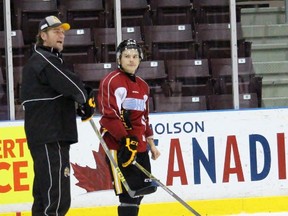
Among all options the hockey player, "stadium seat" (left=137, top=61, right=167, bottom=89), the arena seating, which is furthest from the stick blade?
"stadium seat" (left=137, top=61, right=167, bottom=89)

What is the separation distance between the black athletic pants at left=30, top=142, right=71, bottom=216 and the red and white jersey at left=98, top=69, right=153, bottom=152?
388 millimetres

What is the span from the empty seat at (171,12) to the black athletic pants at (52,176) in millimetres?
2605

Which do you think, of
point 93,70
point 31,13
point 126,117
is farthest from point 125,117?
point 31,13

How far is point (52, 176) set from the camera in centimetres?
453

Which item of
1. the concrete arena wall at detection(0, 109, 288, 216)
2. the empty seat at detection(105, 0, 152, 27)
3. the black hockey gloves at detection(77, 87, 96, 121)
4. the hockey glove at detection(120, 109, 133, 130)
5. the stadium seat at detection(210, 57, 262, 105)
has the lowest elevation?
the concrete arena wall at detection(0, 109, 288, 216)

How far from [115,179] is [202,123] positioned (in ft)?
5.47

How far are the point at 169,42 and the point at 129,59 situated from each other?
2.03 meters

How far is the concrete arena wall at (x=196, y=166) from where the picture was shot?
20.5 ft

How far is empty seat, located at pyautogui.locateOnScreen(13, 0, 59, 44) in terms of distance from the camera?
6656mm

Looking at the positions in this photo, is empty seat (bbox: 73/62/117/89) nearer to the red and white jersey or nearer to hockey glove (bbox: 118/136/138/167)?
the red and white jersey

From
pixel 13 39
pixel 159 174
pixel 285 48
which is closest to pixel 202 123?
pixel 159 174

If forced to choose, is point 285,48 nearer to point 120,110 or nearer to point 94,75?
point 94,75

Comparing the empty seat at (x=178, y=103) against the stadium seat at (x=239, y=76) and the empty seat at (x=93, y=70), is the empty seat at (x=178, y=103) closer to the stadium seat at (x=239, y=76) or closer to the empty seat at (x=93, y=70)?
the stadium seat at (x=239, y=76)

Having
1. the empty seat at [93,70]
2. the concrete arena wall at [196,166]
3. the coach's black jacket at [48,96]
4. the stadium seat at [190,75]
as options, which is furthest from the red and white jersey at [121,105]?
the stadium seat at [190,75]
